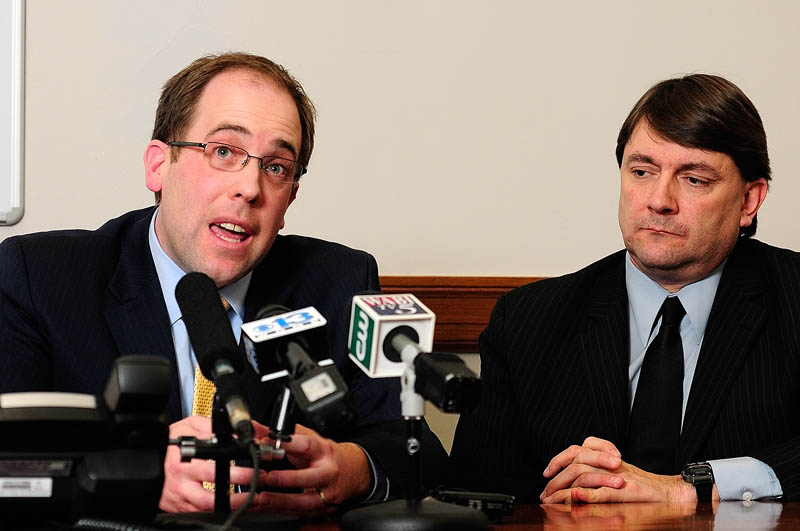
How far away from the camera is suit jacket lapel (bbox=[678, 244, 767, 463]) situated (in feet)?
7.09

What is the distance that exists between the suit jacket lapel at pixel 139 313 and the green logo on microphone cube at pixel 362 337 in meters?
0.74

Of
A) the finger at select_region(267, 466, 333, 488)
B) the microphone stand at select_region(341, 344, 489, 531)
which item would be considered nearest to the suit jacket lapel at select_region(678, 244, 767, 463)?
the finger at select_region(267, 466, 333, 488)

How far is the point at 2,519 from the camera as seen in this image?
0.97 metres

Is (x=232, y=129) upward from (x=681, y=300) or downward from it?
upward

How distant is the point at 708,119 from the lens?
2252 millimetres

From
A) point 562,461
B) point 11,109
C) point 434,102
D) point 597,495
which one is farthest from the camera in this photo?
point 434,102

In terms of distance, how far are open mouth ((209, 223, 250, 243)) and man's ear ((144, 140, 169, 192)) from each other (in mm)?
194

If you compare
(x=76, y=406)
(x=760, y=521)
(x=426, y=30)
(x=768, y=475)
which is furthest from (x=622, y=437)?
(x=76, y=406)

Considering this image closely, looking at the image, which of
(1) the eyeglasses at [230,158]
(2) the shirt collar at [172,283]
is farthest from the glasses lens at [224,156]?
(2) the shirt collar at [172,283]

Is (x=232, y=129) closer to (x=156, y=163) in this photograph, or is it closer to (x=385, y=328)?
(x=156, y=163)

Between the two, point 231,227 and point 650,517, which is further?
point 231,227

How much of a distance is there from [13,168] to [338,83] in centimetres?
85

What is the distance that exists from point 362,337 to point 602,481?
37.0 inches

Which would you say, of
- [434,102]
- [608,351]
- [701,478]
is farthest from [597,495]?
[434,102]
